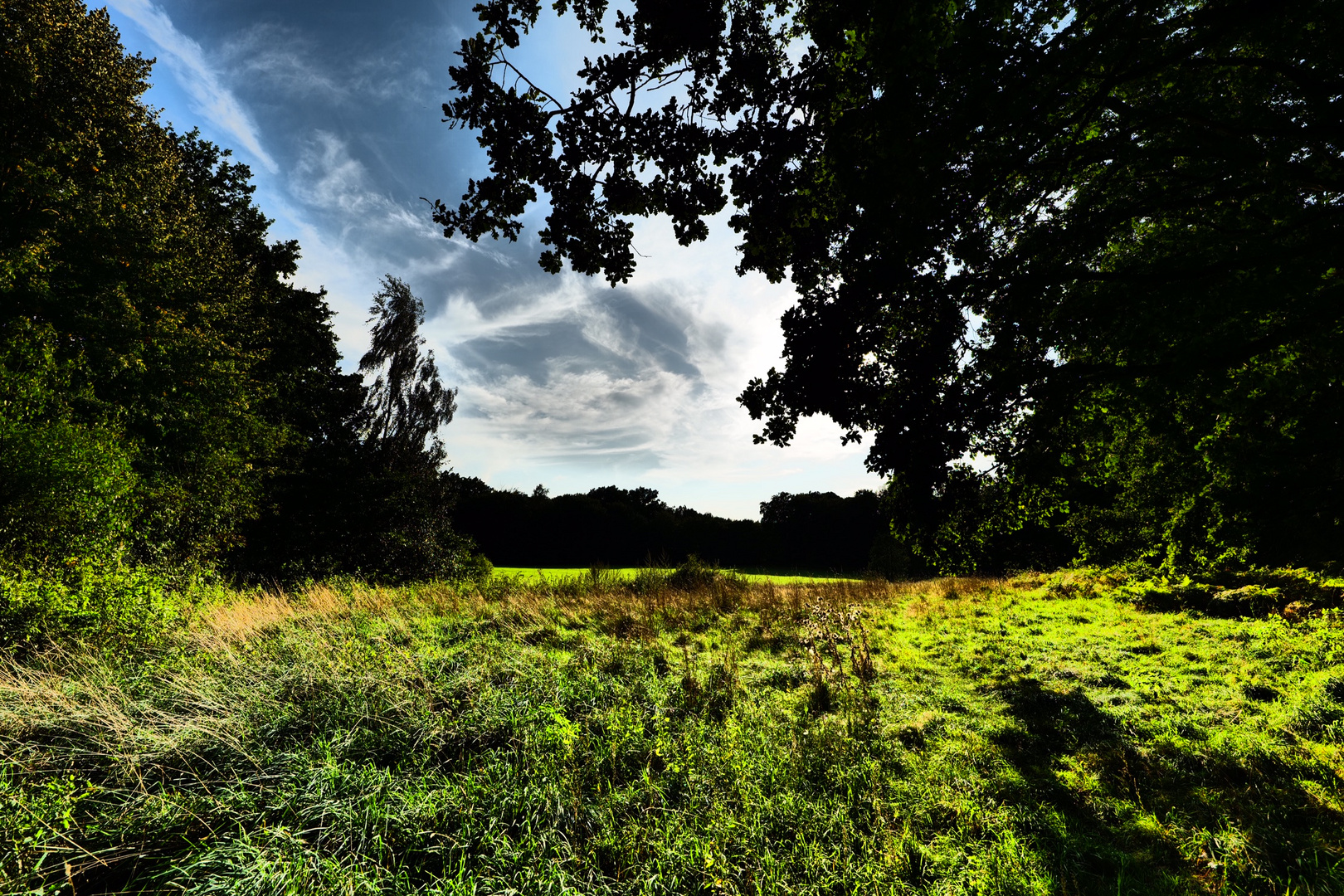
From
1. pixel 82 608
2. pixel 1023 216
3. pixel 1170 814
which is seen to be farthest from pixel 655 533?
pixel 1170 814

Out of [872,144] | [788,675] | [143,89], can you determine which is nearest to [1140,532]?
[788,675]

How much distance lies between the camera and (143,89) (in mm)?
12711

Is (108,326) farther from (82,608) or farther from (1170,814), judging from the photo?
(1170,814)

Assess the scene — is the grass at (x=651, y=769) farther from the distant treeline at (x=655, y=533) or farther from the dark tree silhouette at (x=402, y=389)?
the distant treeline at (x=655, y=533)

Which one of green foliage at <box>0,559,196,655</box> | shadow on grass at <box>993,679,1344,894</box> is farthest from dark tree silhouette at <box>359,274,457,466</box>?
shadow on grass at <box>993,679,1344,894</box>

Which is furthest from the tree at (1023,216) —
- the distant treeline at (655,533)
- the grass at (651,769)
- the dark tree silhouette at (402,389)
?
the distant treeline at (655,533)

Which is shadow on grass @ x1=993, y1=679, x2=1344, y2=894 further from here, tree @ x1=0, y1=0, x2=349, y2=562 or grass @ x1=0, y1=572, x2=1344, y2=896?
tree @ x1=0, y1=0, x2=349, y2=562

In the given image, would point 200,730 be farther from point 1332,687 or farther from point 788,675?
point 1332,687

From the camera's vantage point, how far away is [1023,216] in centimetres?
666

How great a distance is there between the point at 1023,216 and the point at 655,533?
3861 cm

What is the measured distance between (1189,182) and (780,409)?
18.8 feet

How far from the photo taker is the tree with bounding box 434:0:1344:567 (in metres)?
4.46

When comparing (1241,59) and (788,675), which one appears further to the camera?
(788,675)

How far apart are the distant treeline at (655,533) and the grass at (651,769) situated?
33.8 meters
